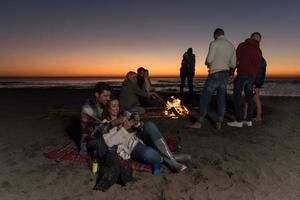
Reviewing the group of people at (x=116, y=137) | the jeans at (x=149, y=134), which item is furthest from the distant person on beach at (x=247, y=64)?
the jeans at (x=149, y=134)

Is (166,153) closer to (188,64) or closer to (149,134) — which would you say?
(149,134)

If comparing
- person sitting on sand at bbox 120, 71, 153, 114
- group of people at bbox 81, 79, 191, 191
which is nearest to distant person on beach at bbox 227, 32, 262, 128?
person sitting on sand at bbox 120, 71, 153, 114

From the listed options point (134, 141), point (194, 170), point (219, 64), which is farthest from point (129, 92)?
point (194, 170)

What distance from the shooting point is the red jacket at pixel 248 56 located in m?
8.77

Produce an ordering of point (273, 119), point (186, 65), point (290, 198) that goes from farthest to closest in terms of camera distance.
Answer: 1. point (186, 65)
2. point (273, 119)
3. point (290, 198)

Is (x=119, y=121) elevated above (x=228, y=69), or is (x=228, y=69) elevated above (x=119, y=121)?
Result: (x=228, y=69)

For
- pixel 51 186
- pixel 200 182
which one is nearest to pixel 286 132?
pixel 200 182

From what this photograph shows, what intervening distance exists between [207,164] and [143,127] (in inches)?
50.2

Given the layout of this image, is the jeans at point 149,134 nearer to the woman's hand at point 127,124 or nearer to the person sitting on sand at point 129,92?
the woman's hand at point 127,124

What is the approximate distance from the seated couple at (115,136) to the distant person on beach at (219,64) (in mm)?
2954

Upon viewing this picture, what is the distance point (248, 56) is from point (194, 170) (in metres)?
4.13

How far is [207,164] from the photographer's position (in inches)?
238

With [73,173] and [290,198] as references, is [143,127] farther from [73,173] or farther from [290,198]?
[290,198]

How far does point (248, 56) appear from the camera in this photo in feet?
28.8
